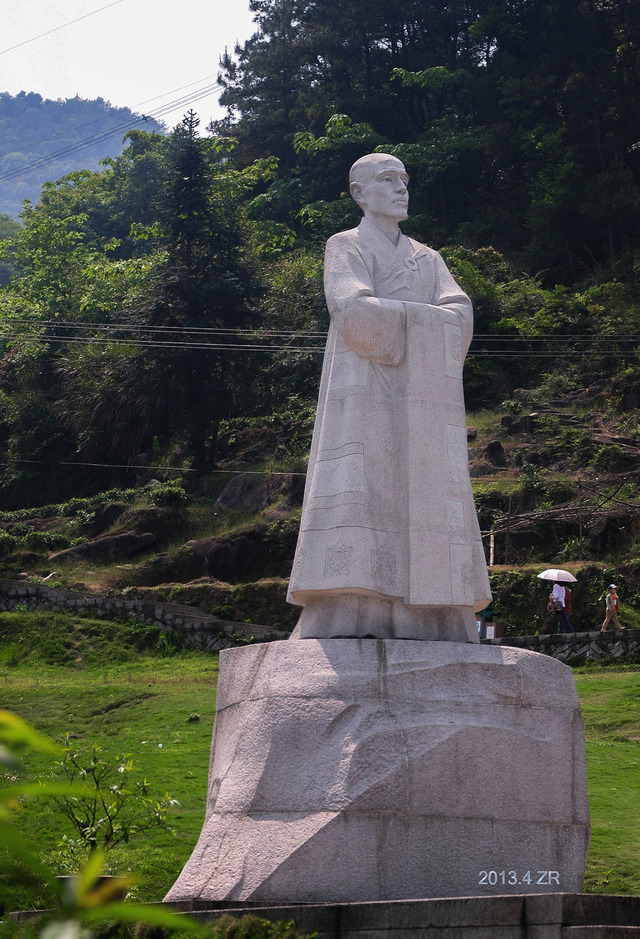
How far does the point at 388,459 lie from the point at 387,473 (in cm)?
9

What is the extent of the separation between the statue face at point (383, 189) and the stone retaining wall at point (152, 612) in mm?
12231

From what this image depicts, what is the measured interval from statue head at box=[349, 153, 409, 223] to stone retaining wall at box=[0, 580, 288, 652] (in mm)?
12226

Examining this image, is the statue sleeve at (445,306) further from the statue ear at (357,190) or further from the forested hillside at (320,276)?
the forested hillside at (320,276)

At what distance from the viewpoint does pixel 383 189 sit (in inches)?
343

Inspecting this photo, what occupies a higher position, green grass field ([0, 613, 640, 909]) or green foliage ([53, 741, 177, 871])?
green foliage ([53, 741, 177, 871])

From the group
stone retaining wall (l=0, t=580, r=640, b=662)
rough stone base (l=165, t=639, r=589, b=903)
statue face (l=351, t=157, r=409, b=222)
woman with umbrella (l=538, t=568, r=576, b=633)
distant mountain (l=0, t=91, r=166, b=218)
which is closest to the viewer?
rough stone base (l=165, t=639, r=589, b=903)

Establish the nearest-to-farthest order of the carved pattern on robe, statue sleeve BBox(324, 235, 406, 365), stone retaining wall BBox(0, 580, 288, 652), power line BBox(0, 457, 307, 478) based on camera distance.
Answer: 1. the carved pattern on robe
2. statue sleeve BBox(324, 235, 406, 365)
3. stone retaining wall BBox(0, 580, 288, 652)
4. power line BBox(0, 457, 307, 478)

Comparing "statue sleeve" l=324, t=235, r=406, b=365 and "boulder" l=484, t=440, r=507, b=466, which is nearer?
"statue sleeve" l=324, t=235, r=406, b=365

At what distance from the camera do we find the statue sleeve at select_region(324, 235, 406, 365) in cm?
802

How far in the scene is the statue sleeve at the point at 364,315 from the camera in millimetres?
8023

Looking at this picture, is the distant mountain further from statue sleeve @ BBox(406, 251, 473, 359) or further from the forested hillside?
statue sleeve @ BBox(406, 251, 473, 359)

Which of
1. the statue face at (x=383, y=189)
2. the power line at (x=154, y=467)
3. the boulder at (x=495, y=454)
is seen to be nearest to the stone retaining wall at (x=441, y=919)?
the statue face at (x=383, y=189)

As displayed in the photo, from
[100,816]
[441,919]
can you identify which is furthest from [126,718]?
[441,919]

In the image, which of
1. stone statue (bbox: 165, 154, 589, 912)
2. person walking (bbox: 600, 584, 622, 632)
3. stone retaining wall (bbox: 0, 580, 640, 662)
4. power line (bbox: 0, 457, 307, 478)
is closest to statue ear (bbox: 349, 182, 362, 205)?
stone statue (bbox: 165, 154, 589, 912)
